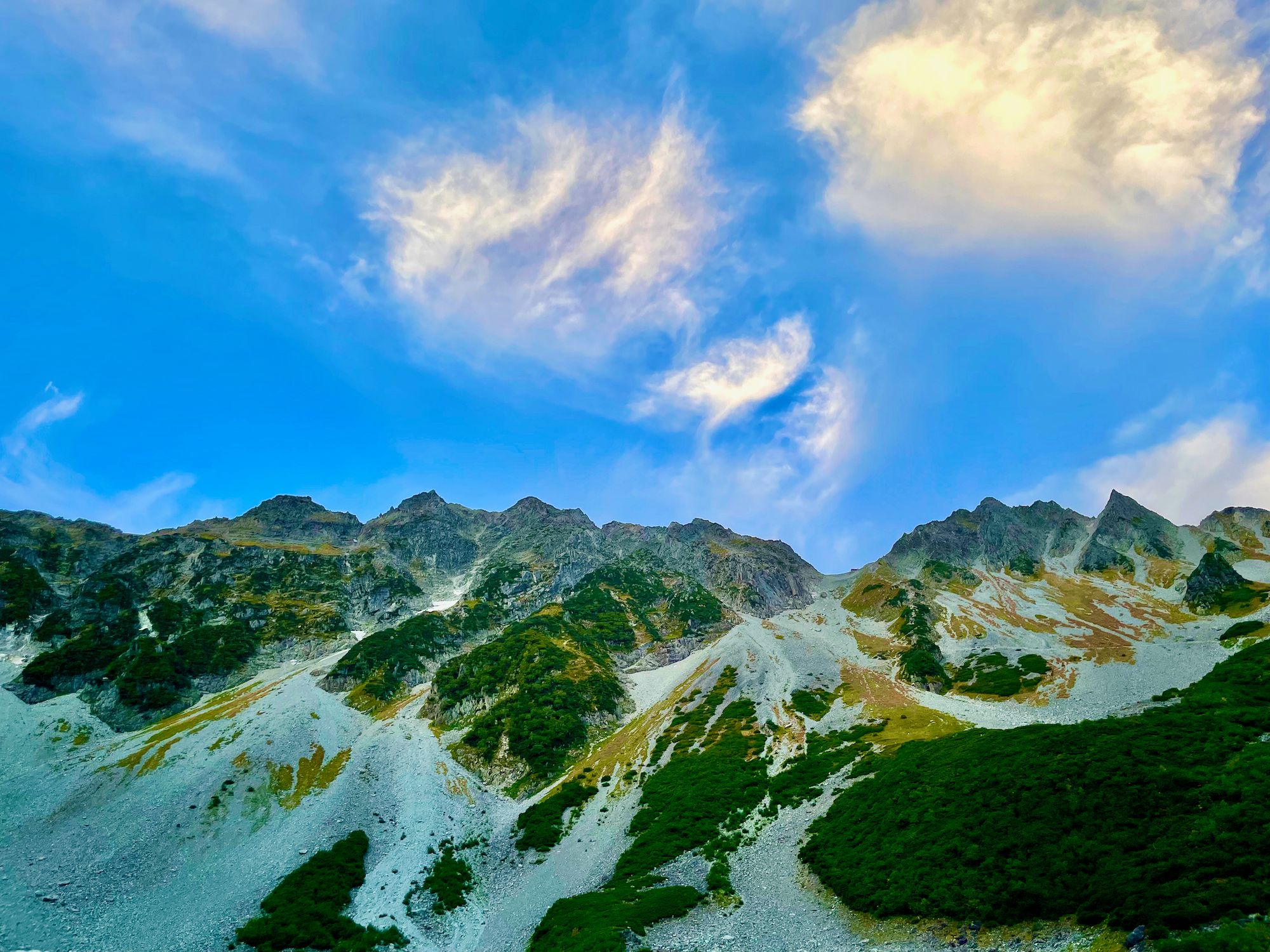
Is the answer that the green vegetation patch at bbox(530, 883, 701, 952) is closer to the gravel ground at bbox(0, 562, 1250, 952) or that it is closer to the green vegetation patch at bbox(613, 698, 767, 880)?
the gravel ground at bbox(0, 562, 1250, 952)

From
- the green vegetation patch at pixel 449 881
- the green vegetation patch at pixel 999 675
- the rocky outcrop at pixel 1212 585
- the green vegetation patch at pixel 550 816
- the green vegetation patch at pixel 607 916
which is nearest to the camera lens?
the green vegetation patch at pixel 607 916

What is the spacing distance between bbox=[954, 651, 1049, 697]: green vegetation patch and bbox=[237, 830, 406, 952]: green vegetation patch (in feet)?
330

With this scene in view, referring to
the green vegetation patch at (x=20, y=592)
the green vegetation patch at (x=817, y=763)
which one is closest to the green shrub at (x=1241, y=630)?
the green vegetation patch at (x=817, y=763)

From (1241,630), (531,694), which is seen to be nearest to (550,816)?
(531,694)

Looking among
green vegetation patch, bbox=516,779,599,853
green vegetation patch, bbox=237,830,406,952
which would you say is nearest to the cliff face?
Answer: green vegetation patch, bbox=237,830,406,952

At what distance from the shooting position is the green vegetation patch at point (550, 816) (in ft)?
206

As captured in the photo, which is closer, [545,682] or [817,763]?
[817,763]

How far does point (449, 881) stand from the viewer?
5472cm

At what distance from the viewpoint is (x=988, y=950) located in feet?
82.3

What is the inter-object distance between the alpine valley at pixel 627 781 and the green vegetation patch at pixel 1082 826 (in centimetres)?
20

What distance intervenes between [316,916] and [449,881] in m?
12.7

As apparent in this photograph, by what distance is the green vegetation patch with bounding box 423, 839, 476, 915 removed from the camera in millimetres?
51031

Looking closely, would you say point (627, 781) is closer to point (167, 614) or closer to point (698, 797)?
point (698, 797)

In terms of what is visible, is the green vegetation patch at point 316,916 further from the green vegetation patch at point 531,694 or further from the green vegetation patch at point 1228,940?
the green vegetation patch at point 1228,940
